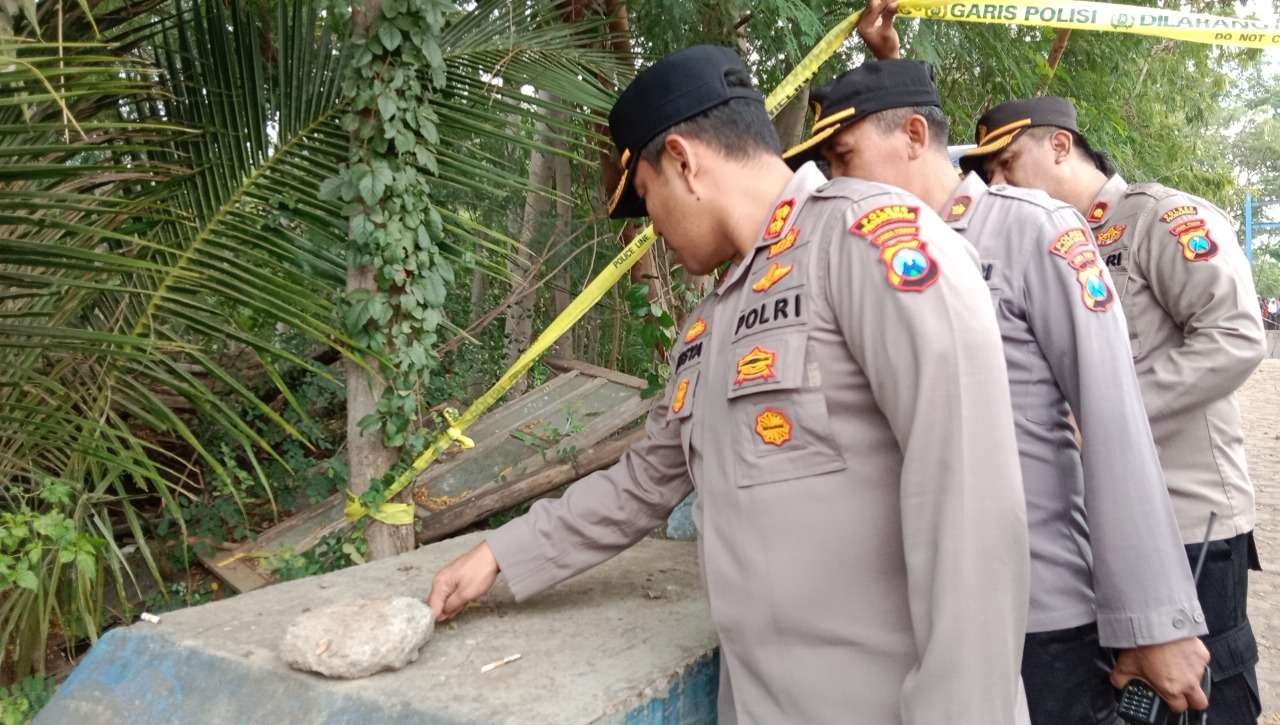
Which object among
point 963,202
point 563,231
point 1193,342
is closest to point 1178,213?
point 1193,342

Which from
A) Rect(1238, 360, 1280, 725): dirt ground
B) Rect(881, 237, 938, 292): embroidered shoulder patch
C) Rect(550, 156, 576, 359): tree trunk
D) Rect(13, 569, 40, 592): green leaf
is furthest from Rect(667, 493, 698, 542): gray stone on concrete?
Rect(550, 156, 576, 359): tree trunk

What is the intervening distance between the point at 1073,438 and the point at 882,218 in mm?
732

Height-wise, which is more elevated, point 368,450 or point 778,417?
point 778,417

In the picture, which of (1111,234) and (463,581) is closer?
(463,581)

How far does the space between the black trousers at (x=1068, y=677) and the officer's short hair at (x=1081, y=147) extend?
1284mm

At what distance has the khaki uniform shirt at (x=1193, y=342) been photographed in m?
1.98

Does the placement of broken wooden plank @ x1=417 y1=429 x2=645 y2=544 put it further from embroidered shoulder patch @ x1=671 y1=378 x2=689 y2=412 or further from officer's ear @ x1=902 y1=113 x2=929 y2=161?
embroidered shoulder patch @ x1=671 y1=378 x2=689 y2=412

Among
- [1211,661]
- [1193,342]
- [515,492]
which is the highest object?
[1193,342]

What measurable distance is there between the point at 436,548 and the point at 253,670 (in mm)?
1004

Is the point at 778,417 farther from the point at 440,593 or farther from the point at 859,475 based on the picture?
the point at 440,593

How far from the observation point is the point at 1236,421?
2137 millimetres

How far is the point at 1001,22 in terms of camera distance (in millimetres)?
2438

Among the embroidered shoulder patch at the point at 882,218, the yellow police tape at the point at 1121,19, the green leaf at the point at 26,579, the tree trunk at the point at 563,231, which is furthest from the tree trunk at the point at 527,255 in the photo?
the embroidered shoulder patch at the point at 882,218

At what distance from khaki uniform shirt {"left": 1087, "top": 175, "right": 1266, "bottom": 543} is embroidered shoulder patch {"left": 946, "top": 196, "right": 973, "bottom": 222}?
0.57 meters
